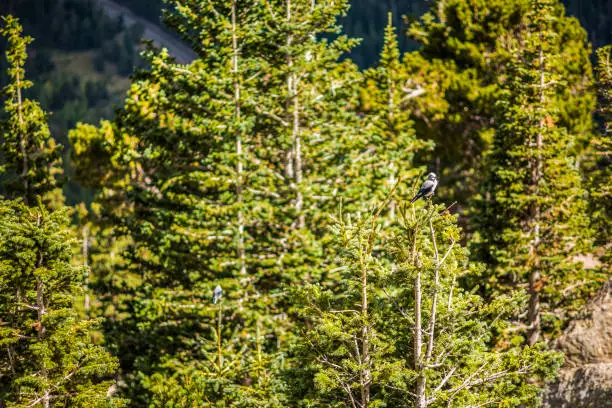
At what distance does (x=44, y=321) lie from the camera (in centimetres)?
1375

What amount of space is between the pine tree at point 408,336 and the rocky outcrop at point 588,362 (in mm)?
4301

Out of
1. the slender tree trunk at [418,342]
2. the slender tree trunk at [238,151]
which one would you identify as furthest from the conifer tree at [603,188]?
the slender tree trunk at [238,151]

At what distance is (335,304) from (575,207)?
10.2 m

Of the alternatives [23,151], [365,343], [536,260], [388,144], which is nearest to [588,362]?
[536,260]

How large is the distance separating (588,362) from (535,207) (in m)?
4.87

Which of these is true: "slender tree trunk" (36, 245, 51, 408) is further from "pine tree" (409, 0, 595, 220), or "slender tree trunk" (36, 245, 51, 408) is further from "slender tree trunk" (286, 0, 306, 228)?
"pine tree" (409, 0, 595, 220)

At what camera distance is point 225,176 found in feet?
67.4

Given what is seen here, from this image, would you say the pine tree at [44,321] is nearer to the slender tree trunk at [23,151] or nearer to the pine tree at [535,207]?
the slender tree trunk at [23,151]

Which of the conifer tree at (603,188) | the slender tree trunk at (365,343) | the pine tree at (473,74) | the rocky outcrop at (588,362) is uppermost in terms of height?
the pine tree at (473,74)

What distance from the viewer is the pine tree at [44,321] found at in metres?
13.6

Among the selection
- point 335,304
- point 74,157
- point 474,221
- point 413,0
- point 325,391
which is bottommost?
point 325,391

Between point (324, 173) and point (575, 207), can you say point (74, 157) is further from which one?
point (575, 207)

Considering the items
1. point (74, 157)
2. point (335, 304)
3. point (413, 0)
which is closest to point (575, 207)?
point (335, 304)

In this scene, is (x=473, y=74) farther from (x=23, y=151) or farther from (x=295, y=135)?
(x=23, y=151)
